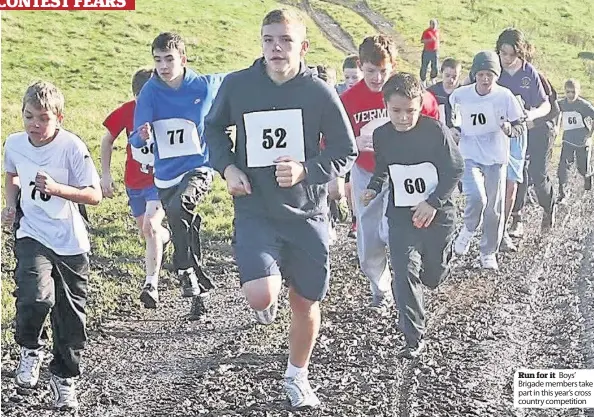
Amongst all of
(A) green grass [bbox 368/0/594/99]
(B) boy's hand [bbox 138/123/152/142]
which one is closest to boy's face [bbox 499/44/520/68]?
(B) boy's hand [bbox 138/123/152/142]

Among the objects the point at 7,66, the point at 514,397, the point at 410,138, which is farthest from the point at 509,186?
the point at 7,66

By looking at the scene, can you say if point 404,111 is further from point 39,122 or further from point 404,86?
point 39,122

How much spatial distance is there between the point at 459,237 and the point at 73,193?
353 centimetres

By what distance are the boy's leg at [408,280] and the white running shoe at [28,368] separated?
1.67 metres

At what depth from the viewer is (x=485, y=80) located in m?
6.33

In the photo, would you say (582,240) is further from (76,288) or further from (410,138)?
(76,288)

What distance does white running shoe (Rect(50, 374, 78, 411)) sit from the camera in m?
3.96

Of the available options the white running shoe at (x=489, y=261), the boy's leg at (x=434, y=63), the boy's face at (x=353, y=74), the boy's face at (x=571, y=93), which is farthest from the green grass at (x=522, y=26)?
the white running shoe at (x=489, y=261)

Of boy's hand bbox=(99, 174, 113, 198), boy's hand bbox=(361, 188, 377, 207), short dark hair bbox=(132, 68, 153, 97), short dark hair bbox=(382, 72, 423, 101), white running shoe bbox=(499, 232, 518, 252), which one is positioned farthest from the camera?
white running shoe bbox=(499, 232, 518, 252)

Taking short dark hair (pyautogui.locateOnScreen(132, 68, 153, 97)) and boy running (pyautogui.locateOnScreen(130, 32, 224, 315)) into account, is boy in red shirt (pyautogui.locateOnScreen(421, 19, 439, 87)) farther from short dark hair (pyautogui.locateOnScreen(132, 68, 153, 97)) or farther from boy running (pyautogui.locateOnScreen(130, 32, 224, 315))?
boy running (pyautogui.locateOnScreen(130, 32, 224, 315))

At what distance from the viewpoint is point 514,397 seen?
4191mm

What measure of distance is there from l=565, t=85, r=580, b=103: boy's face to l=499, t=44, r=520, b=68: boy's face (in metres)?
2.40

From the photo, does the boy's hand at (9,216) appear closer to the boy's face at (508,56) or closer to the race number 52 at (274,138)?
the race number 52 at (274,138)

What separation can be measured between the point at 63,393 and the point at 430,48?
Result: 14676 millimetres
